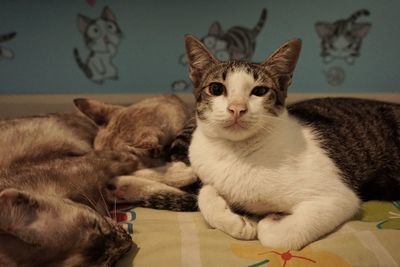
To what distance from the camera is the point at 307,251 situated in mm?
1291

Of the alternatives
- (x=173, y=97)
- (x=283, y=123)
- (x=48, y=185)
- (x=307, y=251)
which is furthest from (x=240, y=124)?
(x=173, y=97)

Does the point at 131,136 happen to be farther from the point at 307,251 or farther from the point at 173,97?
the point at 307,251

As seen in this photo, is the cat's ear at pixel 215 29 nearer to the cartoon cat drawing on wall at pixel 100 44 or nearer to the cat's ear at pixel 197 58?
the cartoon cat drawing on wall at pixel 100 44

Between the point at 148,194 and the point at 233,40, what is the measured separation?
1634mm

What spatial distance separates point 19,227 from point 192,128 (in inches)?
46.2

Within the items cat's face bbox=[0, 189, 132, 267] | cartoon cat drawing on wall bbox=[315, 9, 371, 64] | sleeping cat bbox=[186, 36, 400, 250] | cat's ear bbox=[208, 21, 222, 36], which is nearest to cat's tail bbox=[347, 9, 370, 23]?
cartoon cat drawing on wall bbox=[315, 9, 371, 64]

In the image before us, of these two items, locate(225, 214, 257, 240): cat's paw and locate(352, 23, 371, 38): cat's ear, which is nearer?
locate(225, 214, 257, 240): cat's paw

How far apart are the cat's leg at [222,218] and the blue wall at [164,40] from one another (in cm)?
167

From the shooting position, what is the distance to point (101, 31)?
288 centimetres

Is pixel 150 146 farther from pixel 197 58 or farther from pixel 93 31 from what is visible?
pixel 93 31

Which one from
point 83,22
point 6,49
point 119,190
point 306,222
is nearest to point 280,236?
point 306,222

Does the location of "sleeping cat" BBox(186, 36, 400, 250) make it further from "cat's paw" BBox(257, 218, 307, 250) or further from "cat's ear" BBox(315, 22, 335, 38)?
"cat's ear" BBox(315, 22, 335, 38)

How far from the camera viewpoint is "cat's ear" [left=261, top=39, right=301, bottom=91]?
1575 millimetres

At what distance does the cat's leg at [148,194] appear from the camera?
1721 millimetres
